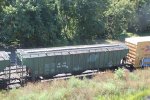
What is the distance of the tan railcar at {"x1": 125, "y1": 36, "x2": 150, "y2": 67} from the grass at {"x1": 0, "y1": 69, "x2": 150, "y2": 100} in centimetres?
380

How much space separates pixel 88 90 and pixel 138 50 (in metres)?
8.50

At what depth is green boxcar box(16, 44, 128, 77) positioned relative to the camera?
71.1 feet

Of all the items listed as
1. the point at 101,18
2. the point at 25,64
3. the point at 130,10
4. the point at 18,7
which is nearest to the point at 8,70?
the point at 25,64

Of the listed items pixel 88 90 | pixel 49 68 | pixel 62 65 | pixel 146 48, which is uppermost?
pixel 146 48

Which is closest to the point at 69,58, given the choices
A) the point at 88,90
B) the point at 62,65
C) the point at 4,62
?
the point at 62,65

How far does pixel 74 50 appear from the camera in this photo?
77.6 ft

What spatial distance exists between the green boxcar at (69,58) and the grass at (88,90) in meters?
1.54

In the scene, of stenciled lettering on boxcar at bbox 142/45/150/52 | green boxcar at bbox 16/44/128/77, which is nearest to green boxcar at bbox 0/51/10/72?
green boxcar at bbox 16/44/128/77

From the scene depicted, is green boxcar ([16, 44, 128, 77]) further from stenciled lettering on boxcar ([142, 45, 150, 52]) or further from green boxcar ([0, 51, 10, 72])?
stenciled lettering on boxcar ([142, 45, 150, 52])

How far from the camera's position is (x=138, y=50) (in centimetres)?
2597

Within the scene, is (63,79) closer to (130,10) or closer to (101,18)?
(101,18)

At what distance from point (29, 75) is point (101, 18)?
18081 mm

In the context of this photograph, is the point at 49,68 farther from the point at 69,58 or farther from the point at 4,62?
the point at 4,62

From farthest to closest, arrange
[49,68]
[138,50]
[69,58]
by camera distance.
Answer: [138,50], [69,58], [49,68]
